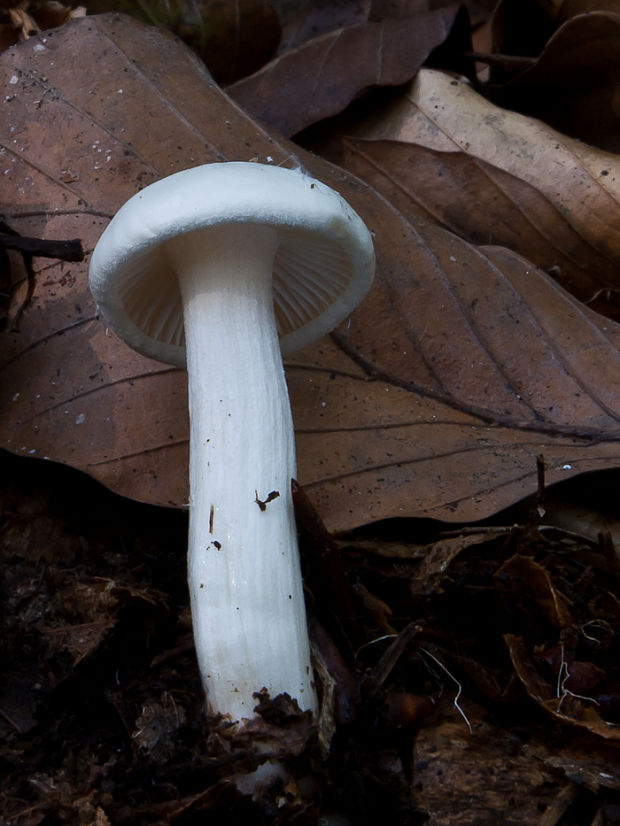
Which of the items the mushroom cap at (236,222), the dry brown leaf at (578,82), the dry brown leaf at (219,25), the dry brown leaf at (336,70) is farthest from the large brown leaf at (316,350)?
the dry brown leaf at (578,82)

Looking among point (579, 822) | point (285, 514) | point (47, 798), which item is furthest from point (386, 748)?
point (47, 798)

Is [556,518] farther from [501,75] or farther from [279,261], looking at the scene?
[501,75]

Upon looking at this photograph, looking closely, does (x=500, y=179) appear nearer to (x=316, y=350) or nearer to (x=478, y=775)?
(x=316, y=350)

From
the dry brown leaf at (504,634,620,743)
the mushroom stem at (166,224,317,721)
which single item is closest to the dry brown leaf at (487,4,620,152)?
the mushroom stem at (166,224,317,721)

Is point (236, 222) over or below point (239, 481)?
over

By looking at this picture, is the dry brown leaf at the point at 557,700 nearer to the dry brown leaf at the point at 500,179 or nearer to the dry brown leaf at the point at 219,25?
the dry brown leaf at the point at 500,179

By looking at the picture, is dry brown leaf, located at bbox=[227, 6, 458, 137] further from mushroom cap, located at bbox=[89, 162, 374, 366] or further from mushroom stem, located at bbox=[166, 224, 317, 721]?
mushroom stem, located at bbox=[166, 224, 317, 721]

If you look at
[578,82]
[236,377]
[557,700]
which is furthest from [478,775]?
[578,82]
